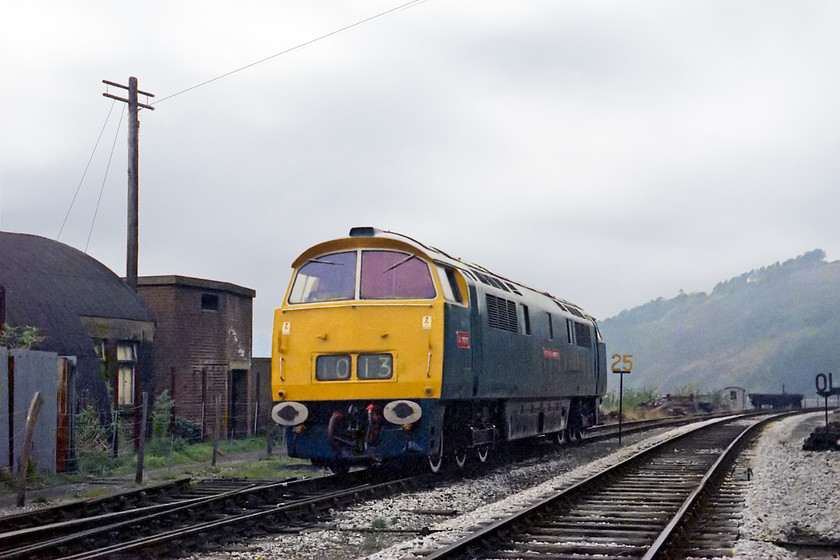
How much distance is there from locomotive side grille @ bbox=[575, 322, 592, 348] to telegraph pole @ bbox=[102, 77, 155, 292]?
10.5m

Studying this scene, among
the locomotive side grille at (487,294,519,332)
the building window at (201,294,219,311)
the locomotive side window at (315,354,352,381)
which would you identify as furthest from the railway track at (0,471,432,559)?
the building window at (201,294,219,311)

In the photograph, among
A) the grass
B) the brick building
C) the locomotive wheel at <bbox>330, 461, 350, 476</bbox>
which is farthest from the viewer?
the brick building

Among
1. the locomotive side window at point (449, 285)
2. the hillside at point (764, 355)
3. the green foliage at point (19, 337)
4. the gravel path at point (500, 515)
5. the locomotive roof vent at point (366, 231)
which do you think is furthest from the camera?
the hillside at point (764, 355)

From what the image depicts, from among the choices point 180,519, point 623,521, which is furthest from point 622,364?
point 180,519

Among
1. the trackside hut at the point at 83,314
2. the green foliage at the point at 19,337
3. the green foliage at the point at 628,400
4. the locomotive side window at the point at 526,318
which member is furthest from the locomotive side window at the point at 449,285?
the green foliage at the point at 628,400

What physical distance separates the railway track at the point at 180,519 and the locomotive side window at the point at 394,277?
8.27 feet

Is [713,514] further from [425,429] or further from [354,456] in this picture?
[354,456]

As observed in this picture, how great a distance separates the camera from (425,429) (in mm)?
12688

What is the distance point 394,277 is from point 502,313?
9.58ft

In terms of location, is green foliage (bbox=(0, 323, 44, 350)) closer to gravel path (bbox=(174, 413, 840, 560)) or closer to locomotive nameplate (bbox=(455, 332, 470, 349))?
locomotive nameplate (bbox=(455, 332, 470, 349))

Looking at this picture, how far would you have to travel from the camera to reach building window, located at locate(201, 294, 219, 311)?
24.7m

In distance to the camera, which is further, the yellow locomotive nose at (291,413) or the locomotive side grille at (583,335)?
the locomotive side grille at (583,335)

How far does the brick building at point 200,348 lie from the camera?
23.6 m

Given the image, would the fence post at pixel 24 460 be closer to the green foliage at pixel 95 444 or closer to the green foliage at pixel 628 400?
the green foliage at pixel 95 444
